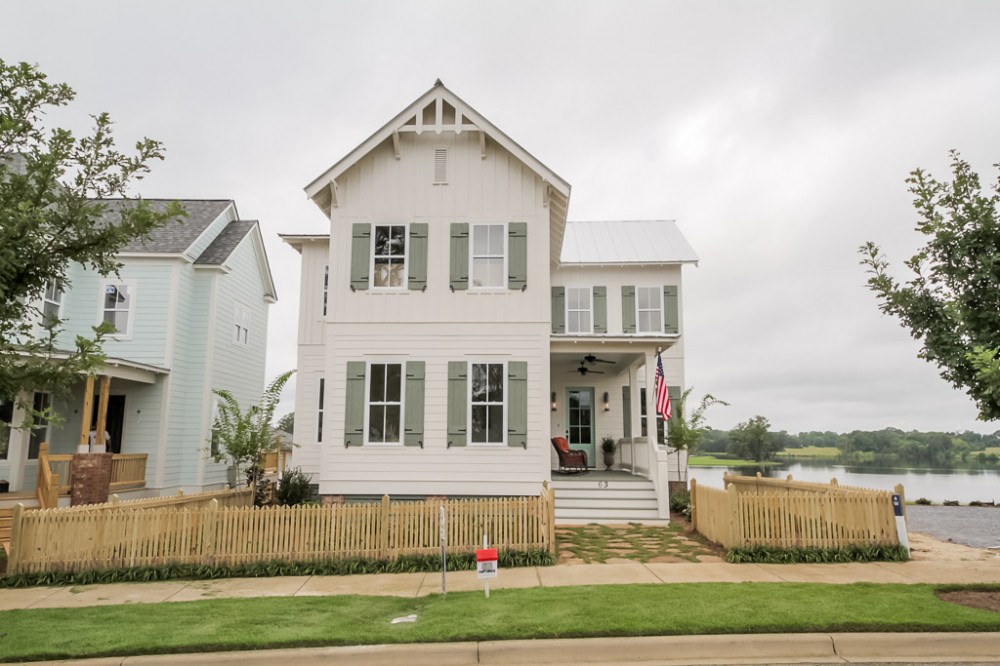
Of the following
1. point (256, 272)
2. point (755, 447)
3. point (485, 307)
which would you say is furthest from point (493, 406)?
point (755, 447)

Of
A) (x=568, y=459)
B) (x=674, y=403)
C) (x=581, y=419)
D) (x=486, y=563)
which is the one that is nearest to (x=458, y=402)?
(x=568, y=459)

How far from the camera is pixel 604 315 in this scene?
20359mm

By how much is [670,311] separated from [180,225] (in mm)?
15813

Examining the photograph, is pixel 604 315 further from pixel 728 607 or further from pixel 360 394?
pixel 728 607

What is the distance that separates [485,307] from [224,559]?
7.13m

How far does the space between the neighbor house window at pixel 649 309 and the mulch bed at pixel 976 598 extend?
12.4 meters

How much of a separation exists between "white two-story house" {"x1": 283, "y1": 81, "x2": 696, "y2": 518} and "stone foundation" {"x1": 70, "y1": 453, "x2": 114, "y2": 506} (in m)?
5.44

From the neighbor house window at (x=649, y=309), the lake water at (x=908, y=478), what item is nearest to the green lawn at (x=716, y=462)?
the lake water at (x=908, y=478)

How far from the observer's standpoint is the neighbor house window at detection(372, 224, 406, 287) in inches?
564

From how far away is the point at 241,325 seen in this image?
21922mm

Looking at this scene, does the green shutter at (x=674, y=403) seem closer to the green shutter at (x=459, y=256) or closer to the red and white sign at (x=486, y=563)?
the green shutter at (x=459, y=256)

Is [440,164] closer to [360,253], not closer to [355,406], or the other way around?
[360,253]

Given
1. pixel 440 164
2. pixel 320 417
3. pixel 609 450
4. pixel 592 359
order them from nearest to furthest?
pixel 440 164 < pixel 592 359 < pixel 320 417 < pixel 609 450

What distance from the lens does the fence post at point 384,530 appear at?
33.2 feet
